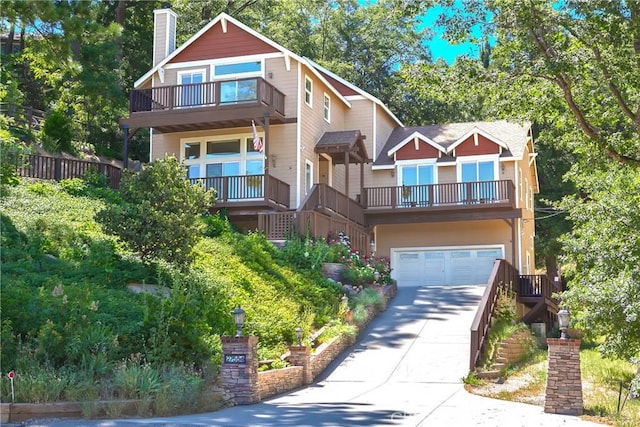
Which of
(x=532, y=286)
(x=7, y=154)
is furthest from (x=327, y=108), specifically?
(x=7, y=154)

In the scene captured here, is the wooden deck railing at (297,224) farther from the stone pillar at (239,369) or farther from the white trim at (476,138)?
the stone pillar at (239,369)

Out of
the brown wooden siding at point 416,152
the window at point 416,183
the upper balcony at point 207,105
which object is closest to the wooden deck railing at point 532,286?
the window at point 416,183

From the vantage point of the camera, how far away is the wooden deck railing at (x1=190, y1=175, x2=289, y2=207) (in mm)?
28812

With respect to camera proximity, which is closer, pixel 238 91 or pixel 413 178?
pixel 238 91

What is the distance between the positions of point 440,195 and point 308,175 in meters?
5.43

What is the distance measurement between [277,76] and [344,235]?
7.24m

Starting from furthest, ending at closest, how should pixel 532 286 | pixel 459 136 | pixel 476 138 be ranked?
1. pixel 459 136
2. pixel 476 138
3. pixel 532 286

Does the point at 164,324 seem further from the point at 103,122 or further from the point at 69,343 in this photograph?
the point at 103,122

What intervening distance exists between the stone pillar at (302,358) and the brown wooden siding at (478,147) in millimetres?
19105

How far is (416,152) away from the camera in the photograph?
3506cm

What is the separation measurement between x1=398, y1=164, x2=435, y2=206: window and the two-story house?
0.05 metres

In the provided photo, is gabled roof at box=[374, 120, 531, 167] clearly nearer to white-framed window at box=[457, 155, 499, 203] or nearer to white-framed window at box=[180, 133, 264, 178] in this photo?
white-framed window at box=[457, 155, 499, 203]

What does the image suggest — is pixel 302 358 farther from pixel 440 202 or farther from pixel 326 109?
pixel 326 109

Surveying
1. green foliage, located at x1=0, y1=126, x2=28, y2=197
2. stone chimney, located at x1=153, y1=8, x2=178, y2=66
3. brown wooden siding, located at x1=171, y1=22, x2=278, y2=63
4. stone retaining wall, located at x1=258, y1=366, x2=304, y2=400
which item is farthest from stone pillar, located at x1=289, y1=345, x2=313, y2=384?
stone chimney, located at x1=153, y1=8, x2=178, y2=66
